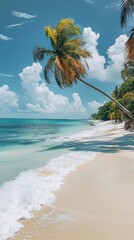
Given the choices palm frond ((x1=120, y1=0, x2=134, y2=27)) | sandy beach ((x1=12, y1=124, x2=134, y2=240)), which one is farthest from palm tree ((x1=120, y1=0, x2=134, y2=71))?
sandy beach ((x1=12, y1=124, x2=134, y2=240))

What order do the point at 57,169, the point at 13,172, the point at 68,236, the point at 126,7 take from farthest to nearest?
the point at 126,7 → the point at 13,172 → the point at 57,169 → the point at 68,236

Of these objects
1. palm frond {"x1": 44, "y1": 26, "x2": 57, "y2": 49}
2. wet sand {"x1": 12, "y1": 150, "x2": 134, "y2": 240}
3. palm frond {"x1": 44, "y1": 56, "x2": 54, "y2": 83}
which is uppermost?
palm frond {"x1": 44, "y1": 26, "x2": 57, "y2": 49}

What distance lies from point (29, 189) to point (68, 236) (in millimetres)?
2303

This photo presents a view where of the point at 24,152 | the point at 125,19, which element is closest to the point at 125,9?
the point at 125,19

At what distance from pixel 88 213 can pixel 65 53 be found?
605 inches

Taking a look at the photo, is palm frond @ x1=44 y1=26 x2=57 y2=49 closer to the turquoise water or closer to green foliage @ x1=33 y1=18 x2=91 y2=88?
green foliage @ x1=33 y1=18 x2=91 y2=88

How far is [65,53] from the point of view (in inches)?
739

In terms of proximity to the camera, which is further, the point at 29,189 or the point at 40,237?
the point at 29,189

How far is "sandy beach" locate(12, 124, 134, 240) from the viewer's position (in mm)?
3992

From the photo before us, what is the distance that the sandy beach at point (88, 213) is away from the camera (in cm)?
399

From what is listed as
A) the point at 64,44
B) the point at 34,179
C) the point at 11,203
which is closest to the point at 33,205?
the point at 11,203

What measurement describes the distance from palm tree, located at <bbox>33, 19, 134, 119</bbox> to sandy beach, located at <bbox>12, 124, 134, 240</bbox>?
11.8m

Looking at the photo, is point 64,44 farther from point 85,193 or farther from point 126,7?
point 85,193

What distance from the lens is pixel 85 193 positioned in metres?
6.11
